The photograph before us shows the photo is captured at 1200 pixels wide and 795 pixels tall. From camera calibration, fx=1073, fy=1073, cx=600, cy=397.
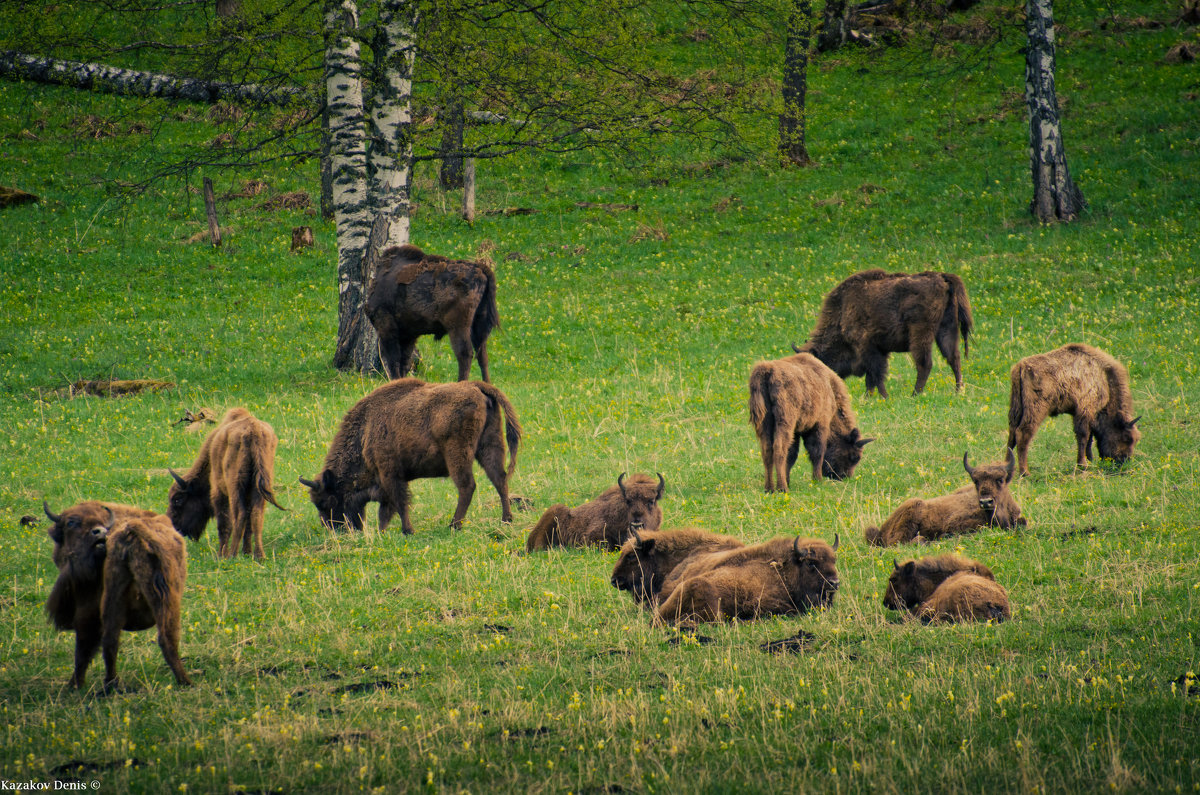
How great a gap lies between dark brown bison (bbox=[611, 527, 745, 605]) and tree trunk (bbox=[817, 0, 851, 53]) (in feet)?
123

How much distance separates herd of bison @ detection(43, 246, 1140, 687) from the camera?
288 inches

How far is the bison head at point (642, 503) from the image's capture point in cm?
1069

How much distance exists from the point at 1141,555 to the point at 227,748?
752cm

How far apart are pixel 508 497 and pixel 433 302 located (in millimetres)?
7014

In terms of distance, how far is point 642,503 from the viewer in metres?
10.8

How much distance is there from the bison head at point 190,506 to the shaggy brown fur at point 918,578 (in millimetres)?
7403

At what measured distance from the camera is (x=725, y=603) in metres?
8.57

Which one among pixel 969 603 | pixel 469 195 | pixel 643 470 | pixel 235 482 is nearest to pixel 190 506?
pixel 235 482

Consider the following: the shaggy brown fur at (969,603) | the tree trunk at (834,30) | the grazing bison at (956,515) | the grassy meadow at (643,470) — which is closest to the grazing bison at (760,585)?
the grassy meadow at (643,470)

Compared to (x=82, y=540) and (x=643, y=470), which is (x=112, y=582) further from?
(x=643, y=470)

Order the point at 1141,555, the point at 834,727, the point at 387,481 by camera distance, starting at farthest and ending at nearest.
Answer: the point at 387,481
the point at 1141,555
the point at 834,727

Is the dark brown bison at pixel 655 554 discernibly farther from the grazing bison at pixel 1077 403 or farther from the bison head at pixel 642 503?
the grazing bison at pixel 1077 403

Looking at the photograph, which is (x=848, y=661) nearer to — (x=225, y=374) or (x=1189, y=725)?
(x=1189, y=725)

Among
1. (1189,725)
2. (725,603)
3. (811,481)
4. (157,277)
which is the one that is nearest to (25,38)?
(157,277)
